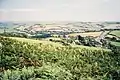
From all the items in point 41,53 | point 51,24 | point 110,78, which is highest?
point 51,24

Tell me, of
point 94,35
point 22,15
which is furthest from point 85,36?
point 22,15

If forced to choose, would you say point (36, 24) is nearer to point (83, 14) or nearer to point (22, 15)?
point (22, 15)

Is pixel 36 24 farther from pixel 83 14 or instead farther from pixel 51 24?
pixel 83 14

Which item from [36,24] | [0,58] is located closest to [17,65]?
[0,58]

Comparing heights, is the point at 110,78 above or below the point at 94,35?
below

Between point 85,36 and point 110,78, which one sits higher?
point 85,36

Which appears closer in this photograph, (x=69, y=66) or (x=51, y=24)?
(x=69, y=66)
